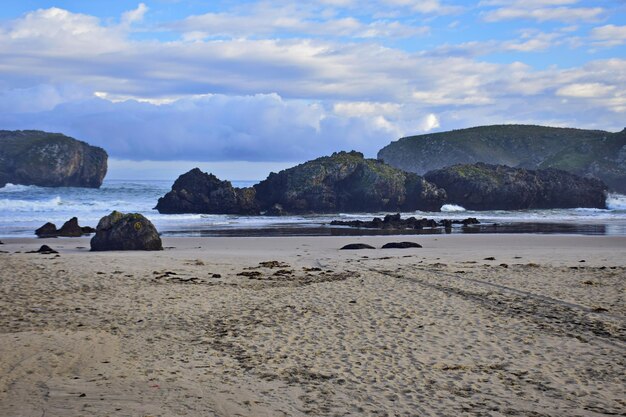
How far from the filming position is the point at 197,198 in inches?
2256

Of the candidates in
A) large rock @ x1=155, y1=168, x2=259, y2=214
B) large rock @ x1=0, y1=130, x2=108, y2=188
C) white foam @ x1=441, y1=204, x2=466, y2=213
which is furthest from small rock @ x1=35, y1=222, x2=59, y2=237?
large rock @ x1=0, y1=130, x2=108, y2=188

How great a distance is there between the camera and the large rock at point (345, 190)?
60.0m

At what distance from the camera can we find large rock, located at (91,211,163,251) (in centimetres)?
2391

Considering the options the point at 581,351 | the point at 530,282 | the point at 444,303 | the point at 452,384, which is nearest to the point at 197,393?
the point at 452,384

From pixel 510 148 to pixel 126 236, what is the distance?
129523 mm

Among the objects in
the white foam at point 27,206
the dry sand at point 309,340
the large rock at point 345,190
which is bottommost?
the dry sand at point 309,340

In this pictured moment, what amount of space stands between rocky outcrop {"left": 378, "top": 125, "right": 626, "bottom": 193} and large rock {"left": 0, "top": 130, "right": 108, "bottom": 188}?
68.8 metres

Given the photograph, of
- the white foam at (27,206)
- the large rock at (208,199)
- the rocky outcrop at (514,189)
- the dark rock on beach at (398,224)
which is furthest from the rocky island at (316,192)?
the dark rock on beach at (398,224)

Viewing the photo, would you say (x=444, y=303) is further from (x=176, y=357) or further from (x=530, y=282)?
(x=176, y=357)

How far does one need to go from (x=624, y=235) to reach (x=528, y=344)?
1008 inches

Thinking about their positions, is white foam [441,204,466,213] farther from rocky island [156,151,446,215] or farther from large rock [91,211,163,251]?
large rock [91,211,163,251]

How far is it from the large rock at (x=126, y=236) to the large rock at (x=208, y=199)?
31552mm

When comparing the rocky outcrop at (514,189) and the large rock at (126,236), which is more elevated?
the rocky outcrop at (514,189)

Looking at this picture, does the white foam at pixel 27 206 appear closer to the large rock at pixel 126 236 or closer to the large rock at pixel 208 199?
the large rock at pixel 208 199
